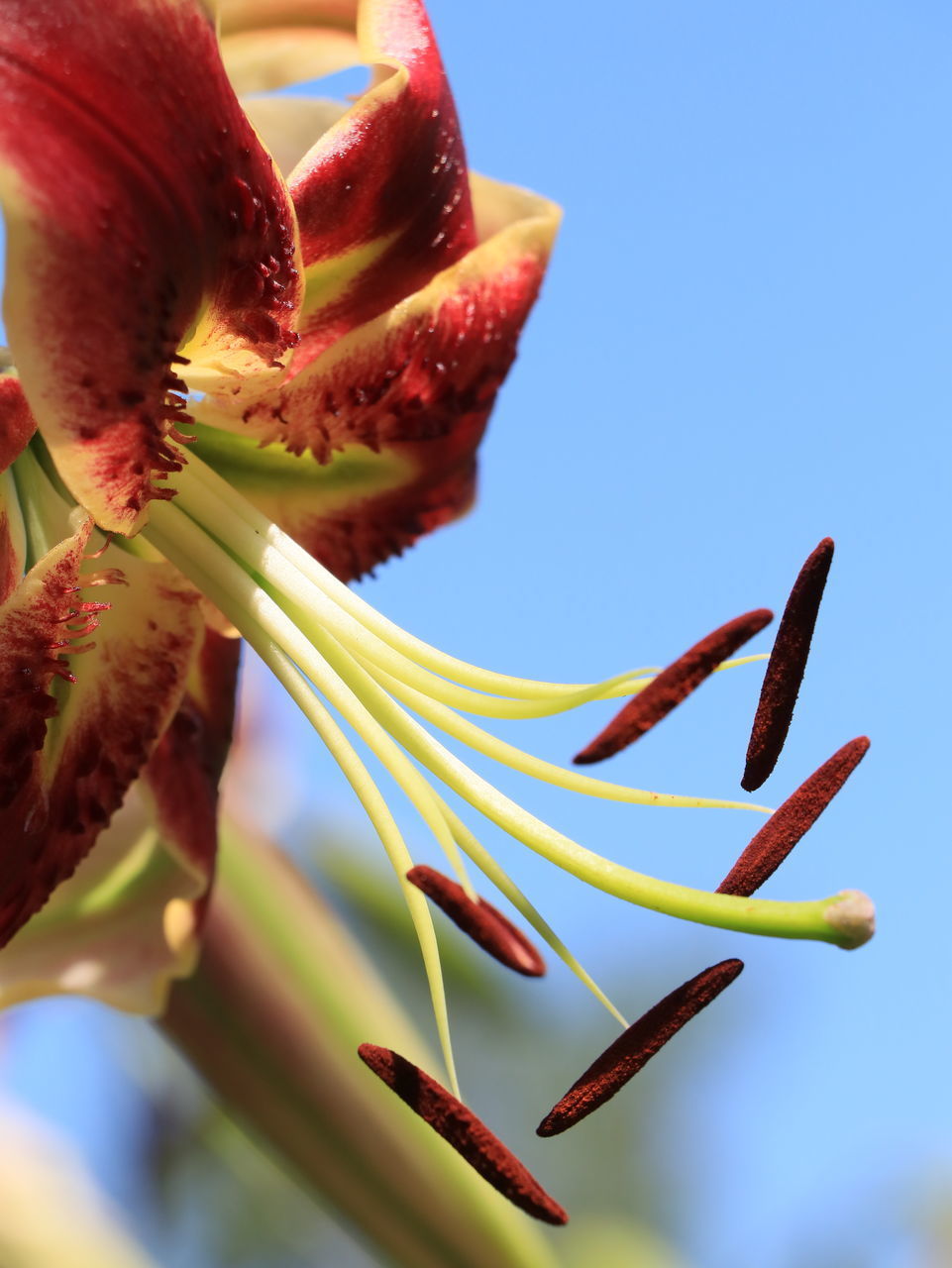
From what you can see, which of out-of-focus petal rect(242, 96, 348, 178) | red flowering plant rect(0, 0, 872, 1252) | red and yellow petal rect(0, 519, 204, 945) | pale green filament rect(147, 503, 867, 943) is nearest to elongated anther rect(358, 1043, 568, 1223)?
red flowering plant rect(0, 0, 872, 1252)

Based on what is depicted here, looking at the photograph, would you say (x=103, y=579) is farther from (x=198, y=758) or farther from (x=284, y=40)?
(x=284, y=40)

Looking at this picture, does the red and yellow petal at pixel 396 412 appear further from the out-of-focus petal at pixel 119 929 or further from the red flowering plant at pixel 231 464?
the out-of-focus petal at pixel 119 929

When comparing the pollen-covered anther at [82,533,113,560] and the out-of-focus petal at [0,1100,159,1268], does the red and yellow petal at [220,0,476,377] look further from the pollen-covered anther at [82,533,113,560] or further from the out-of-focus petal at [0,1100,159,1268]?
the out-of-focus petal at [0,1100,159,1268]

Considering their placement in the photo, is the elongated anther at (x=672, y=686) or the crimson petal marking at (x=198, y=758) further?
the crimson petal marking at (x=198, y=758)

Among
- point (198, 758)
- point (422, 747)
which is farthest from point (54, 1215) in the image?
point (422, 747)

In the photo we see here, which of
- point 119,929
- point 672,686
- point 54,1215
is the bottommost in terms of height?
point 54,1215

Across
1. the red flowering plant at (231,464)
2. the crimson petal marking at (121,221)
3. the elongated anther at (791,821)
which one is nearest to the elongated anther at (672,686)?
the red flowering plant at (231,464)

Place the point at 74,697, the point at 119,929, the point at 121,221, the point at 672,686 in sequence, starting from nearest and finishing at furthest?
the point at 121,221 < the point at 672,686 < the point at 74,697 < the point at 119,929
